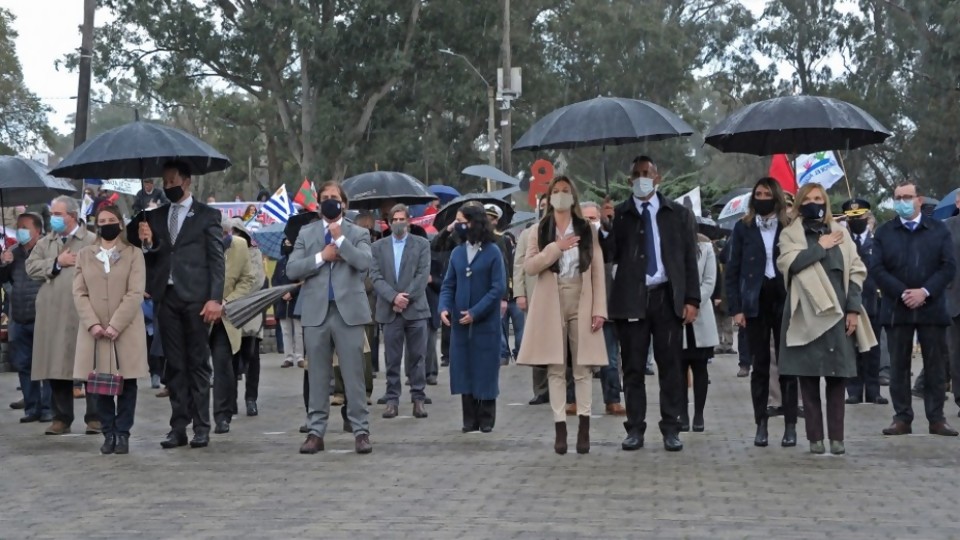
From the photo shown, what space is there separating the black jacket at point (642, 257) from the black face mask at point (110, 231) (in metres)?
3.57

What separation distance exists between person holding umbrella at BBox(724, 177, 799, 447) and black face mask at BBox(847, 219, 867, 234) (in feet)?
11.5

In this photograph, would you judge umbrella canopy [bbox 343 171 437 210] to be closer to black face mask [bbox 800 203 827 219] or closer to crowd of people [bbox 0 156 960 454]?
crowd of people [bbox 0 156 960 454]

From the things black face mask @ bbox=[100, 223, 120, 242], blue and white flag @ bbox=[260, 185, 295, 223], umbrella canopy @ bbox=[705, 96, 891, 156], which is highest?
blue and white flag @ bbox=[260, 185, 295, 223]

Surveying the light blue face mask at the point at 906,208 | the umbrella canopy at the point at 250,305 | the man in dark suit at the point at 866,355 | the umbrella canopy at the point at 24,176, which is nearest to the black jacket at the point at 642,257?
the light blue face mask at the point at 906,208

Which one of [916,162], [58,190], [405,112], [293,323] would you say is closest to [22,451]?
[58,190]

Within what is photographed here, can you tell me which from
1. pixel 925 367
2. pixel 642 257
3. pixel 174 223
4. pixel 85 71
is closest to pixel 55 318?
pixel 174 223

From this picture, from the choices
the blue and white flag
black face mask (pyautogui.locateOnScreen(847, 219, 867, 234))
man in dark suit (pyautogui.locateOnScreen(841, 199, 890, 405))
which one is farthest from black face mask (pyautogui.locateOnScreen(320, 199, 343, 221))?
the blue and white flag

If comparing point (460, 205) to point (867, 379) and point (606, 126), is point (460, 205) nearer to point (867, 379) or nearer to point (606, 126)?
point (867, 379)

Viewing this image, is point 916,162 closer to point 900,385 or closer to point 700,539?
point 900,385

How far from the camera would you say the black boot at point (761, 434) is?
38.6 ft

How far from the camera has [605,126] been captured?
11992 mm

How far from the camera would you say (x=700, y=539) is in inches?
309

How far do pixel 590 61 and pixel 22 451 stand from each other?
53.7 meters

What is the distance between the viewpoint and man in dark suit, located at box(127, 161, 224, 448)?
478 inches
